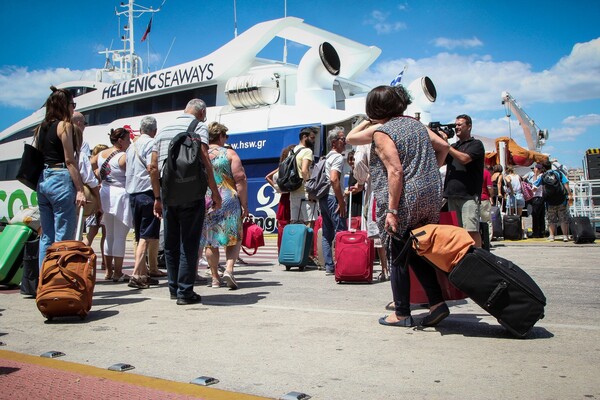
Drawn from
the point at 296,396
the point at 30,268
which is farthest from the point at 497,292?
the point at 30,268

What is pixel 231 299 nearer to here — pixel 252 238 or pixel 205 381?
pixel 205 381

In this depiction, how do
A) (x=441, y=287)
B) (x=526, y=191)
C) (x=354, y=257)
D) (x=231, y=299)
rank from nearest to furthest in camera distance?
1. (x=441, y=287)
2. (x=231, y=299)
3. (x=354, y=257)
4. (x=526, y=191)

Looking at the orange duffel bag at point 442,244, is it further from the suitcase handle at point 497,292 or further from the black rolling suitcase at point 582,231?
the black rolling suitcase at point 582,231

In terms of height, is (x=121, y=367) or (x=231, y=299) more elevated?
(x=231, y=299)

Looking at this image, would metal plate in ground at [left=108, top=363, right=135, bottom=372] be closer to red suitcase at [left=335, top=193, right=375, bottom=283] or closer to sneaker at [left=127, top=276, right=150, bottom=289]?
sneaker at [left=127, top=276, right=150, bottom=289]

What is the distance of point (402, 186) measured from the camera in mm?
3986

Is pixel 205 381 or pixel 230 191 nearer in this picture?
pixel 205 381

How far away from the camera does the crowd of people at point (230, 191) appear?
4.05m

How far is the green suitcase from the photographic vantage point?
6.45 metres

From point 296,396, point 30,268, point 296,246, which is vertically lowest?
point 296,396

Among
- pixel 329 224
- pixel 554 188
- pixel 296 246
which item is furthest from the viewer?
pixel 554 188

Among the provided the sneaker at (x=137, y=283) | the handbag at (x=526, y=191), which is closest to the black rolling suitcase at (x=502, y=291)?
the sneaker at (x=137, y=283)

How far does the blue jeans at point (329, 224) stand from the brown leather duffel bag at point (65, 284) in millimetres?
3510

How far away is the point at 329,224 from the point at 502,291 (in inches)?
168
